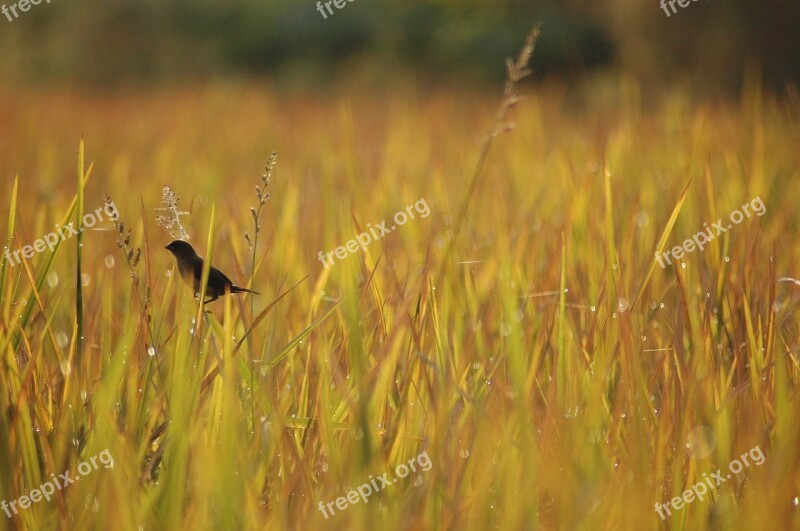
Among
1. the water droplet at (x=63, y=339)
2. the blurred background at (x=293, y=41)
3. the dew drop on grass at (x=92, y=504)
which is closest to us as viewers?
the dew drop on grass at (x=92, y=504)

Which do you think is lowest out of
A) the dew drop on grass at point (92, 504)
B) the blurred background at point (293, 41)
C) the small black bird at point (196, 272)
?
the dew drop on grass at point (92, 504)

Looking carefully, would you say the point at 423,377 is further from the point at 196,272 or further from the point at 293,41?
the point at 293,41

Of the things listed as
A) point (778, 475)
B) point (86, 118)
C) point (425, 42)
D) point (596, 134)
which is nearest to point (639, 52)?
point (596, 134)

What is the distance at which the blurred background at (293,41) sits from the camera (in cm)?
771

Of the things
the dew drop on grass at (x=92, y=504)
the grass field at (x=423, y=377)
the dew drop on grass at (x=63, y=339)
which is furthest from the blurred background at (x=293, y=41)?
the dew drop on grass at (x=92, y=504)

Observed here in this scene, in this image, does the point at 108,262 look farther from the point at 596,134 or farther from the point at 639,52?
the point at 639,52

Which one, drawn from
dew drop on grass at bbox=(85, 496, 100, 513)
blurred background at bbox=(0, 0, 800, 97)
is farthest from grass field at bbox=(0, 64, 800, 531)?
blurred background at bbox=(0, 0, 800, 97)

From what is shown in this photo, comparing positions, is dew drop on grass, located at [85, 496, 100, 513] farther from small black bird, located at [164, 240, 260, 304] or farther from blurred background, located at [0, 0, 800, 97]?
blurred background, located at [0, 0, 800, 97]

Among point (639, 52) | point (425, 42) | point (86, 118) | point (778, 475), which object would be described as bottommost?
point (778, 475)

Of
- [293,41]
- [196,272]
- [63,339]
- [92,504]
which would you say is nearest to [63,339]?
[63,339]

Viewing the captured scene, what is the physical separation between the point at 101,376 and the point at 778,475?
0.92 meters

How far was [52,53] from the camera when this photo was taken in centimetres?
812

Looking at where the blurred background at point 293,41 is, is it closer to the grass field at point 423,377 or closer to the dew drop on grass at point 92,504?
the grass field at point 423,377

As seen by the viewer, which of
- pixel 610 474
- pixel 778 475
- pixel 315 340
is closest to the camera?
pixel 778 475
